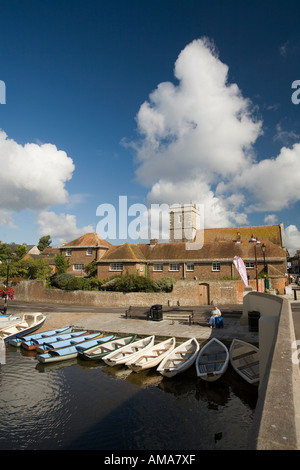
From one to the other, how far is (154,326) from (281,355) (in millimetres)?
16954

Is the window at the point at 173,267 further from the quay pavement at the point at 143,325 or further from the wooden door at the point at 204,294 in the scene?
the quay pavement at the point at 143,325

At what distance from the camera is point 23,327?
22109mm

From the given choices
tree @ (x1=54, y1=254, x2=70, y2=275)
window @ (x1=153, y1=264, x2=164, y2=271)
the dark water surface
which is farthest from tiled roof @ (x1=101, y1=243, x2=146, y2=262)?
the dark water surface

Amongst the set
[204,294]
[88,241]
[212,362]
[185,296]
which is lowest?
[212,362]

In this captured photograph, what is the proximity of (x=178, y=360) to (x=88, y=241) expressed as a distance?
3628cm

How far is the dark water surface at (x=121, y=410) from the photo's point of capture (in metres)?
9.02

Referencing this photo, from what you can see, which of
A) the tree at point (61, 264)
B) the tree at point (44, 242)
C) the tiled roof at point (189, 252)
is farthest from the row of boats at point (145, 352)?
the tree at point (44, 242)

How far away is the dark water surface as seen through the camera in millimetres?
9023

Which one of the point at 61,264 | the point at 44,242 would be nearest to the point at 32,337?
the point at 61,264

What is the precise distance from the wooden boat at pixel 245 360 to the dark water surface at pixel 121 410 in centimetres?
39

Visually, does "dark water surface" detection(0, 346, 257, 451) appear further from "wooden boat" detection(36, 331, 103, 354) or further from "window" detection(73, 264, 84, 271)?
"window" detection(73, 264, 84, 271)

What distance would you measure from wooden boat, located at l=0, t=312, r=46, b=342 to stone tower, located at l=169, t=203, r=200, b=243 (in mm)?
37423

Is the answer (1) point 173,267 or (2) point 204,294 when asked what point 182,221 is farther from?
(2) point 204,294
